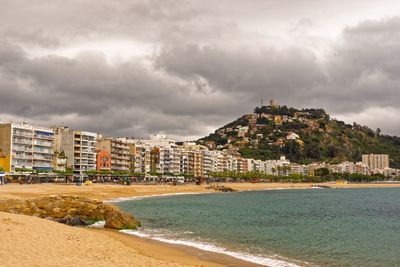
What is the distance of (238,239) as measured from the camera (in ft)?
114

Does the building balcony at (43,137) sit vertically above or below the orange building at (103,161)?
above

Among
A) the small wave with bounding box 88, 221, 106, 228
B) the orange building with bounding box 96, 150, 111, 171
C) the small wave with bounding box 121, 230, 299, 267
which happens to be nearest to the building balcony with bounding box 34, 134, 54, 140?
the orange building with bounding box 96, 150, 111, 171

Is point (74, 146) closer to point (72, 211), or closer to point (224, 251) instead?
point (72, 211)

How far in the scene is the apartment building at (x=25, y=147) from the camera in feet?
410

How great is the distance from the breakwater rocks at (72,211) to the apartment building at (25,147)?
8855 cm

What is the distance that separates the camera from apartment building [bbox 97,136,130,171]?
577ft

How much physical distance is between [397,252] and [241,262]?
12.6m

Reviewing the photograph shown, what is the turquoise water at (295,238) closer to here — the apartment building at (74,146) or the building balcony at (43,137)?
the building balcony at (43,137)

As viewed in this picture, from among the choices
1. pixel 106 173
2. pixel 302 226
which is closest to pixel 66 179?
pixel 106 173

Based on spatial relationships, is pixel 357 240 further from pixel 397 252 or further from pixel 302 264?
pixel 302 264

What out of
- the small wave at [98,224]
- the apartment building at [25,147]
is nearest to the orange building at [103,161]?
the apartment building at [25,147]

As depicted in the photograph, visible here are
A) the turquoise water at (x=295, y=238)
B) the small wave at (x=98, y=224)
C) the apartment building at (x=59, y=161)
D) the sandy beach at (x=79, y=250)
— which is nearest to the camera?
the sandy beach at (x=79, y=250)

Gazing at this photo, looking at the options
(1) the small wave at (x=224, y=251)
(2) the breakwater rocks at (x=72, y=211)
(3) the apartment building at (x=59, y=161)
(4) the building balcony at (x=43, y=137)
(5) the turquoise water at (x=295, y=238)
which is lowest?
(5) the turquoise water at (x=295, y=238)

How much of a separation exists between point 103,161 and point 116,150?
12399 millimetres
